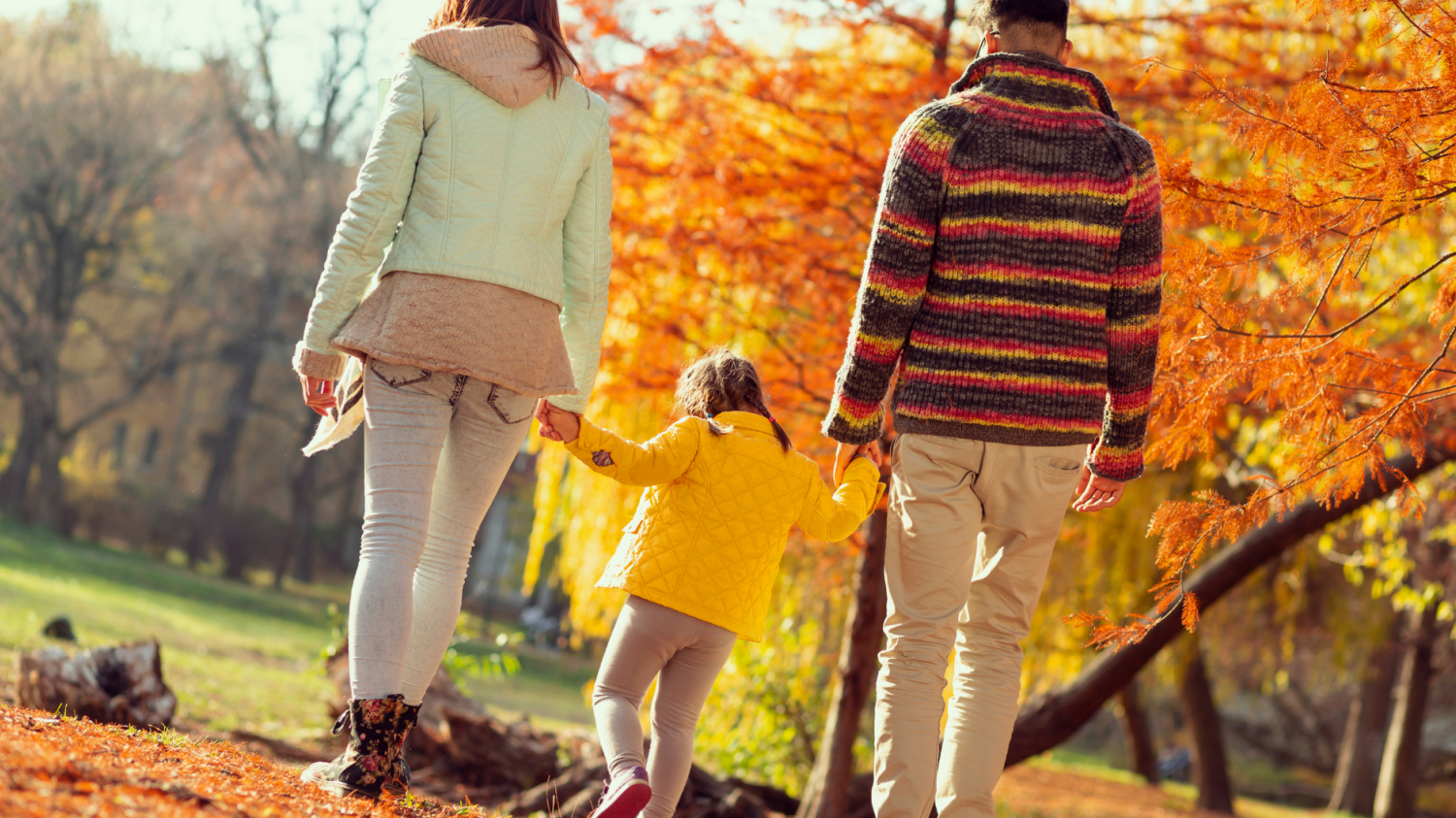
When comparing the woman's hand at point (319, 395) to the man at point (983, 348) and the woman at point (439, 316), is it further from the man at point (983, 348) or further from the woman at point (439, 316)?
the man at point (983, 348)

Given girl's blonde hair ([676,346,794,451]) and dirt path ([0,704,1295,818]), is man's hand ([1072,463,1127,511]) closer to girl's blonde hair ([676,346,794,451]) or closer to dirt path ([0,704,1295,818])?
girl's blonde hair ([676,346,794,451])

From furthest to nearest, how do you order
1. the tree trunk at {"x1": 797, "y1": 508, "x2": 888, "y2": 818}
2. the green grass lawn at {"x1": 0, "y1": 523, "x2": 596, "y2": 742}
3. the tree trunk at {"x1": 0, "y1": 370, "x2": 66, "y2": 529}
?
the tree trunk at {"x1": 0, "y1": 370, "x2": 66, "y2": 529}
the green grass lawn at {"x1": 0, "y1": 523, "x2": 596, "y2": 742}
the tree trunk at {"x1": 797, "y1": 508, "x2": 888, "y2": 818}

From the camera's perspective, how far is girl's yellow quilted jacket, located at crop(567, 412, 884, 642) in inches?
111

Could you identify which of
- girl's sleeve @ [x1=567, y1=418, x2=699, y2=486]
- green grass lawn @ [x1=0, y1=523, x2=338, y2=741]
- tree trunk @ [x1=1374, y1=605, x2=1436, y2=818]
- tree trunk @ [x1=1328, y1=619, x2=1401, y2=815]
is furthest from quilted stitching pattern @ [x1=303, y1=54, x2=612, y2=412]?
tree trunk @ [x1=1328, y1=619, x2=1401, y2=815]

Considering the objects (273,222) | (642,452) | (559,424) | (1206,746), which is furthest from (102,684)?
(273,222)

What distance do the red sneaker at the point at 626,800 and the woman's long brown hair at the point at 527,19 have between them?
1.57 metres

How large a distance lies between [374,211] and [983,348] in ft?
4.38

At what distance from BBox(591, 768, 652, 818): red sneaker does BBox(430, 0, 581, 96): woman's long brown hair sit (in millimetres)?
1574

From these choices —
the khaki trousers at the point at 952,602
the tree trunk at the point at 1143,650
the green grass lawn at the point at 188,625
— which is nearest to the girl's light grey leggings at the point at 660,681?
the khaki trousers at the point at 952,602

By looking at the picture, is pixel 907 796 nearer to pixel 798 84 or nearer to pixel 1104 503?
pixel 1104 503

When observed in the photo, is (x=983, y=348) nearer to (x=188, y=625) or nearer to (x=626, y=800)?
(x=626, y=800)

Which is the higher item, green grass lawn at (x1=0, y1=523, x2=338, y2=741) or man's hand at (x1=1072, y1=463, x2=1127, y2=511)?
man's hand at (x1=1072, y1=463, x2=1127, y2=511)

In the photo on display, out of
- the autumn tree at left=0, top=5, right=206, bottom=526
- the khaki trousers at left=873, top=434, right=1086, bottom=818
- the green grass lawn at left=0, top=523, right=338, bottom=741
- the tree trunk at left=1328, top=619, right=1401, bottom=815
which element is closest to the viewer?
the khaki trousers at left=873, top=434, right=1086, bottom=818

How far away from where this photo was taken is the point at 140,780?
2.07 m
